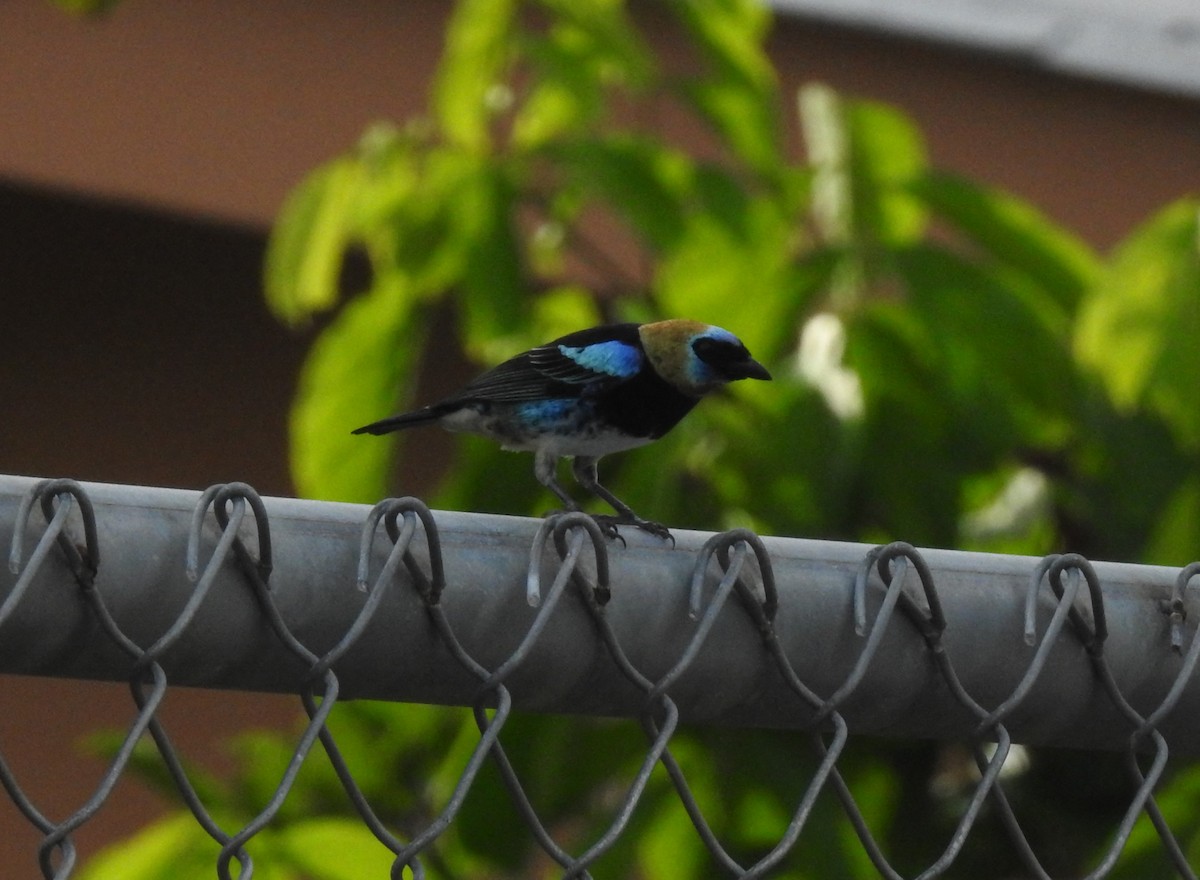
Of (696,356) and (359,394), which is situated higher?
(696,356)

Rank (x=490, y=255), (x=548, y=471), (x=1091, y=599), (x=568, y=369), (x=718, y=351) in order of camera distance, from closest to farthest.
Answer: (x=1091, y=599) < (x=718, y=351) < (x=568, y=369) < (x=548, y=471) < (x=490, y=255)

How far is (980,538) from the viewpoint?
3.15m

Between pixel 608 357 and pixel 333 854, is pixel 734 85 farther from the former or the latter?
pixel 333 854

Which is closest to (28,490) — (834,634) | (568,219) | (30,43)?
(834,634)

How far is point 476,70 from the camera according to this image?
2.85 m

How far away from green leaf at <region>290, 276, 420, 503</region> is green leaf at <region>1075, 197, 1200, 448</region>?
3.49 feet

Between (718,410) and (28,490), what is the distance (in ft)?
5.94

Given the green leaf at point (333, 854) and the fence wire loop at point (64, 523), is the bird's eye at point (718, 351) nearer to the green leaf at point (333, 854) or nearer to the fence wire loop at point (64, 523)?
the green leaf at point (333, 854)

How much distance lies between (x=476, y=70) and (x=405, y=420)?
77cm

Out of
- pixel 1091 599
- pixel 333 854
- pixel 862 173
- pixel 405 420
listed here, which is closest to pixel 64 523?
pixel 1091 599

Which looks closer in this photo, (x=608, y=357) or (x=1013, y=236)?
(x=608, y=357)

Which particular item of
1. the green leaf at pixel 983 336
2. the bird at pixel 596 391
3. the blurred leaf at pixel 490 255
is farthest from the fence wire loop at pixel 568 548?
the green leaf at pixel 983 336

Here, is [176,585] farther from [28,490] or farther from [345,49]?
[345,49]

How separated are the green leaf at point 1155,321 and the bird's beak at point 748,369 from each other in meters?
0.56
